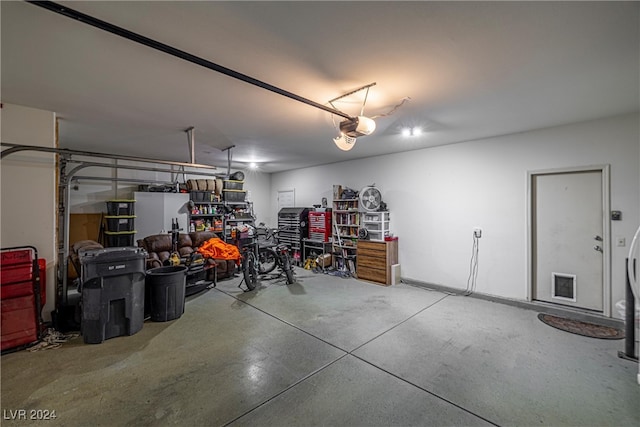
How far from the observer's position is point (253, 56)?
6.42 feet

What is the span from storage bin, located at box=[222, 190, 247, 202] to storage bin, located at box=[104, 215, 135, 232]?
6.62ft

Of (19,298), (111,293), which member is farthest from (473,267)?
(19,298)

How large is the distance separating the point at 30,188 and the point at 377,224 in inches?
201

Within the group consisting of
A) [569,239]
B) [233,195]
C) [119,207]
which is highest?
[233,195]

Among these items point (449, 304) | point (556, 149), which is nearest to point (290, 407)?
point (449, 304)

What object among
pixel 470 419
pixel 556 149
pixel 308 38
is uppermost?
pixel 308 38

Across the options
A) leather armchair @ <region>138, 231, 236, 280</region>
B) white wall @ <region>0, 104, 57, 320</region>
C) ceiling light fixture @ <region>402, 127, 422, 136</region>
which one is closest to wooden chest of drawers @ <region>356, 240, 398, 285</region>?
ceiling light fixture @ <region>402, 127, 422, 136</region>

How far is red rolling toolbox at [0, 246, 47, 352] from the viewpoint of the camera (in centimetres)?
256

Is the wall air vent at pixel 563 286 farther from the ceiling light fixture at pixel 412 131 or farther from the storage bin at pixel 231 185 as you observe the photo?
the storage bin at pixel 231 185

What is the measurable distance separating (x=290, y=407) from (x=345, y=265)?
13.5ft

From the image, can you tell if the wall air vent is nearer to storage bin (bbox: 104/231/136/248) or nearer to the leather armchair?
the leather armchair

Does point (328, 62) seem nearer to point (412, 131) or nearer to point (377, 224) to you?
point (412, 131)

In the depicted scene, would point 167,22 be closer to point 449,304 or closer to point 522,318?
point 449,304

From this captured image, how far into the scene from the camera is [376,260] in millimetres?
5121
